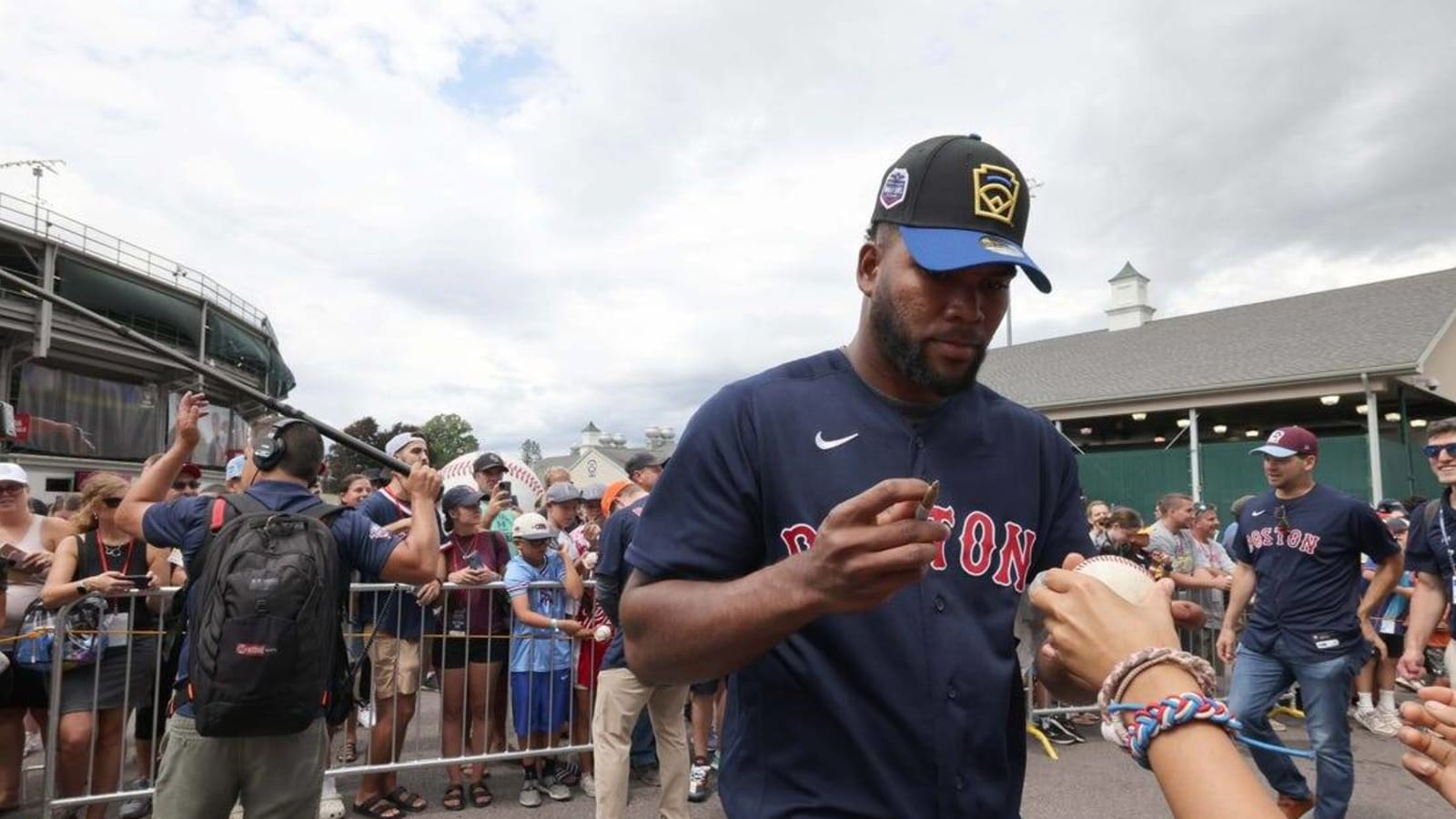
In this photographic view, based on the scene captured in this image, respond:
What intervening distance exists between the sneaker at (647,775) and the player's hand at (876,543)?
19.2 ft

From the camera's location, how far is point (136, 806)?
5.34m

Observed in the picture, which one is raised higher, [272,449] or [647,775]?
[272,449]

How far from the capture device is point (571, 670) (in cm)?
638

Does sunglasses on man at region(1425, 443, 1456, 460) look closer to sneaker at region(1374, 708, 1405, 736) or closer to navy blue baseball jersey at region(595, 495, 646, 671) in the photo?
sneaker at region(1374, 708, 1405, 736)

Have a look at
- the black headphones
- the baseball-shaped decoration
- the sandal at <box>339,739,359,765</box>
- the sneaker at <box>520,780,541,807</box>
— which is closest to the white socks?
the sneaker at <box>520,780,541,807</box>

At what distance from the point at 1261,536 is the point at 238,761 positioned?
6116mm

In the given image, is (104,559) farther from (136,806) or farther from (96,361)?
(96,361)

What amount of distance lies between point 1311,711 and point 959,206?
5192mm

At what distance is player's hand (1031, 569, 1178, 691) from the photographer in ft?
4.02

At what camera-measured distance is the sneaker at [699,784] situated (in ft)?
19.9

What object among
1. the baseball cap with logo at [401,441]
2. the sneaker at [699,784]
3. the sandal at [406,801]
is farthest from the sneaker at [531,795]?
the baseball cap with logo at [401,441]

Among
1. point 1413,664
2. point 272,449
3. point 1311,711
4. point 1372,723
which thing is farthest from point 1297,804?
point 272,449

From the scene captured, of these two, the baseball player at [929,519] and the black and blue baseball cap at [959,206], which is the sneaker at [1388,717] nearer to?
the baseball player at [929,519]

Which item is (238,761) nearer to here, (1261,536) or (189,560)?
(189,560)
